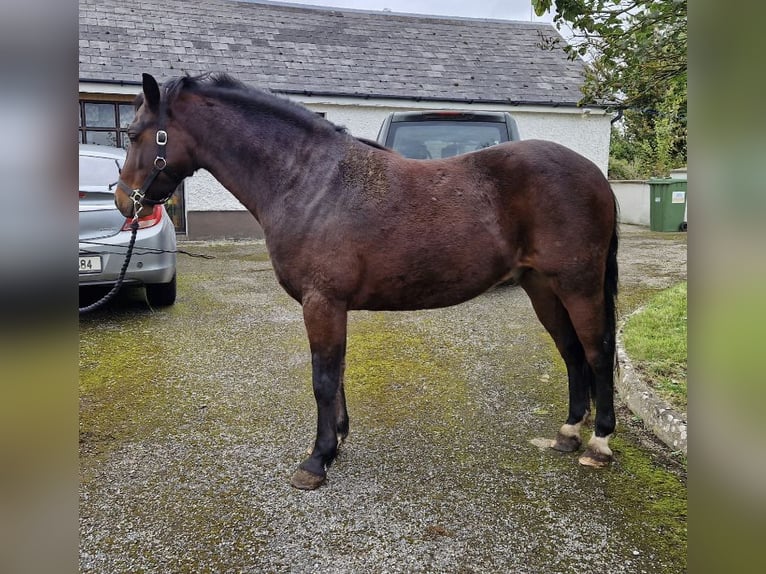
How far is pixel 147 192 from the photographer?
2889mm

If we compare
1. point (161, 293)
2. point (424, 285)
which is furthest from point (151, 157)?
point (161, 293)

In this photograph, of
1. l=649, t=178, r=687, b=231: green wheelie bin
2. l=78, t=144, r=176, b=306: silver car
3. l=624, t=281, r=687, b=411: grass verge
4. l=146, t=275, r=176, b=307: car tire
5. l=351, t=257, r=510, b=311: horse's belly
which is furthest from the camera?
l=649, t=178, r=687, b=231: green wheelie bin

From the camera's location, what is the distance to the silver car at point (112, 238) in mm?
4719

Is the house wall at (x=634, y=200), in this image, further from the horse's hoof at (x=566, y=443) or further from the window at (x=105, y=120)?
the horse's hoof at (x=566, y=443)

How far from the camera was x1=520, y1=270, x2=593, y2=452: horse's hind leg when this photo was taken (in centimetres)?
308

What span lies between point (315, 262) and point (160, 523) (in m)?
1.37

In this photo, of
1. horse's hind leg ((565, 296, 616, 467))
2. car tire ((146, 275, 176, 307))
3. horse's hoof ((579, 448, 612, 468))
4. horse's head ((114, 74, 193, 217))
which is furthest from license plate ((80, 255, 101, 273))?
horse's hoof ((579, 448, 612, 468))

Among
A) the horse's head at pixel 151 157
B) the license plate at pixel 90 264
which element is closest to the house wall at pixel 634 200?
the license plate at pixel 90 264

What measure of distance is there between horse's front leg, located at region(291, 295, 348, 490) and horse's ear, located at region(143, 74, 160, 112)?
1.30 metres

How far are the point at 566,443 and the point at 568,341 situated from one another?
0.58 metres

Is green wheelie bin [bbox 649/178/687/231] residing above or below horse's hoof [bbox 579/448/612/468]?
above

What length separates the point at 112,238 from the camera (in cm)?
483

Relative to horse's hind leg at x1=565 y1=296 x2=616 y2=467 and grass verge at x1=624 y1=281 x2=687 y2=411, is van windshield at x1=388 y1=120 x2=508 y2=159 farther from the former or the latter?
horse's hind leg at x1=565 y1=296 x2=616 y2=467
